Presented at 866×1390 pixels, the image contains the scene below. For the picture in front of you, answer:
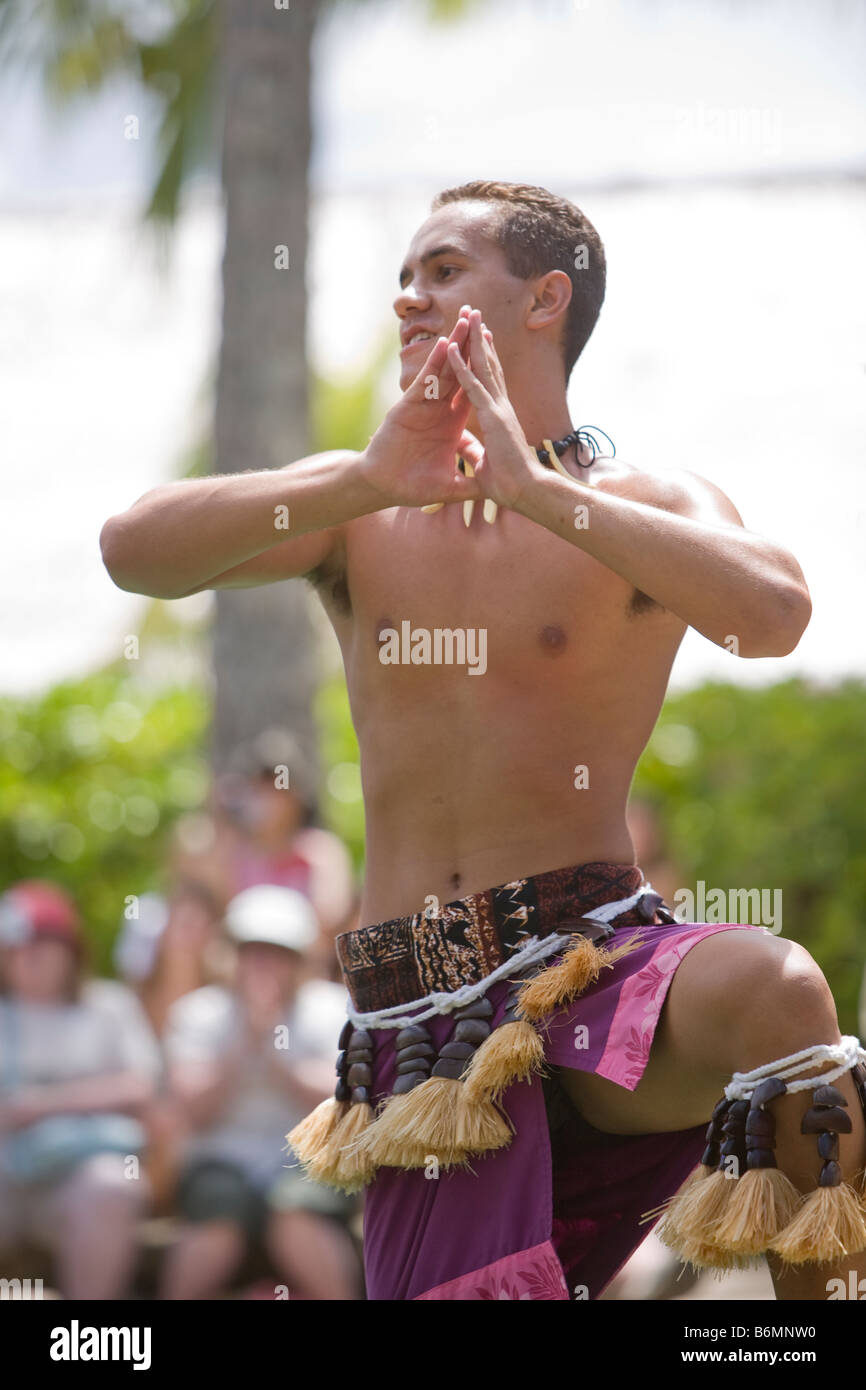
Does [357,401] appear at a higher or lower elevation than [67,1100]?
higher

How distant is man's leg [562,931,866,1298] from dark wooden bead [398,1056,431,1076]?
0.48 metres

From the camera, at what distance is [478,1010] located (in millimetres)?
2859

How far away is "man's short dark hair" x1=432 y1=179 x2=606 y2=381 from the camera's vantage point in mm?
3070

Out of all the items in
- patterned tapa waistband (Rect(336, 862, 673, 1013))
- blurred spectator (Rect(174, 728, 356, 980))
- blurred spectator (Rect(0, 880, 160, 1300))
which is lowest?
blurred spectator (Rect(0, 880, 160, 1300))

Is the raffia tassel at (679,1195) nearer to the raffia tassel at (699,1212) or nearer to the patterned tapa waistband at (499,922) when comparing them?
the raffia tassel at (699,1212)

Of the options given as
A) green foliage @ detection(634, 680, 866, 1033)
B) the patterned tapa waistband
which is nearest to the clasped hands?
the patterned tapa waistband

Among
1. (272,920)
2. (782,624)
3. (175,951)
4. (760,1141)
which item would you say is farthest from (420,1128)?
(175,951)

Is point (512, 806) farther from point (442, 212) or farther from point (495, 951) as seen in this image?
point (442, 212)

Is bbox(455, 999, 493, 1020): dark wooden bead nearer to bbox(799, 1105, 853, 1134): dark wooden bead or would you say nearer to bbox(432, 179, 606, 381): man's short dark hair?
bbox(799, 1105, 853, 1134): dark wooden bead

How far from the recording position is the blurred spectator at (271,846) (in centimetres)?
618

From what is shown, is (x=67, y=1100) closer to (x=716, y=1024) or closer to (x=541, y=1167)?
(x=541, y=1167)

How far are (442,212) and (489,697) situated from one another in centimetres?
101

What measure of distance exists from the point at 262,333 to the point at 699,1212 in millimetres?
5757
